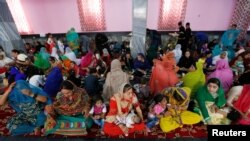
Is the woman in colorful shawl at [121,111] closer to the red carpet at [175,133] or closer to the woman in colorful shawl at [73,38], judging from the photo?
the red carpet at [175,133]

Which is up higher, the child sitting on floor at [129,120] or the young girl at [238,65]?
the young girl at [238,65]

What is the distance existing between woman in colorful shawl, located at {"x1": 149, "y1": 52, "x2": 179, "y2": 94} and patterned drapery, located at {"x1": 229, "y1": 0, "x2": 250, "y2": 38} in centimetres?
353

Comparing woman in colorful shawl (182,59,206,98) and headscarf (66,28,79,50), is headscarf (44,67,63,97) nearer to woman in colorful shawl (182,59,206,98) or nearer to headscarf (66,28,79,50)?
woman in colorful shawl (182,59,206,98)

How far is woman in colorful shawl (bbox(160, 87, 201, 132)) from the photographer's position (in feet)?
8.27

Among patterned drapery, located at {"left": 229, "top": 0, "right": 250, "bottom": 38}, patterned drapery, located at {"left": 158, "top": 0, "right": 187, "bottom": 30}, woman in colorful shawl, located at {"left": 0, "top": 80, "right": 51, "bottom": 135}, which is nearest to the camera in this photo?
woman in colorful shawl, located at {"left": 0, "top": 80, "right": 51, "bottom": 135}

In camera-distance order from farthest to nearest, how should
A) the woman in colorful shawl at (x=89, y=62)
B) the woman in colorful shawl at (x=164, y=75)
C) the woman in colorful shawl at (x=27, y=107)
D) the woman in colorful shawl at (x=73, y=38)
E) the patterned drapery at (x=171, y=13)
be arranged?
1. the woman in colorful shawl at (x=73, y=38)
2. the patterned drapery at (x=171, y=13)
3. the woman in colorful shawl at (x=89, y=62)
4. the woman in colorful shawl at (x=164, y=75)
5. the woman in colorful shawl at (x=27, y=107)

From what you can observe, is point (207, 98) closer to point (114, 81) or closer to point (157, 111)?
point (157, 111)

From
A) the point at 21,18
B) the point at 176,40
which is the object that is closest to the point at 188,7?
the point at 176,40

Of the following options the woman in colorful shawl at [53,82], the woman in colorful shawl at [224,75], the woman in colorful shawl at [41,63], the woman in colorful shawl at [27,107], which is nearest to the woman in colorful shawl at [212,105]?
the woman in colorful shawl at [224,75]

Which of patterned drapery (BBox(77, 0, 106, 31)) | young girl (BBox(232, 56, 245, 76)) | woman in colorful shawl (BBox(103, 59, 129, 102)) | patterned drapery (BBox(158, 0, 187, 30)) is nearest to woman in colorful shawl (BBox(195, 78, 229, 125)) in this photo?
woman in colorful shawl (BBox(103, 59, 129, 102))

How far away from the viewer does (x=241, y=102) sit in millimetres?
2422

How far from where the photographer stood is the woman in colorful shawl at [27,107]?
2.35m

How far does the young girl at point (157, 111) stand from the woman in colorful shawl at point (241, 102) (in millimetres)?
904

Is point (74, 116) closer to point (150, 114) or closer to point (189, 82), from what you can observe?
point (150, 114)
